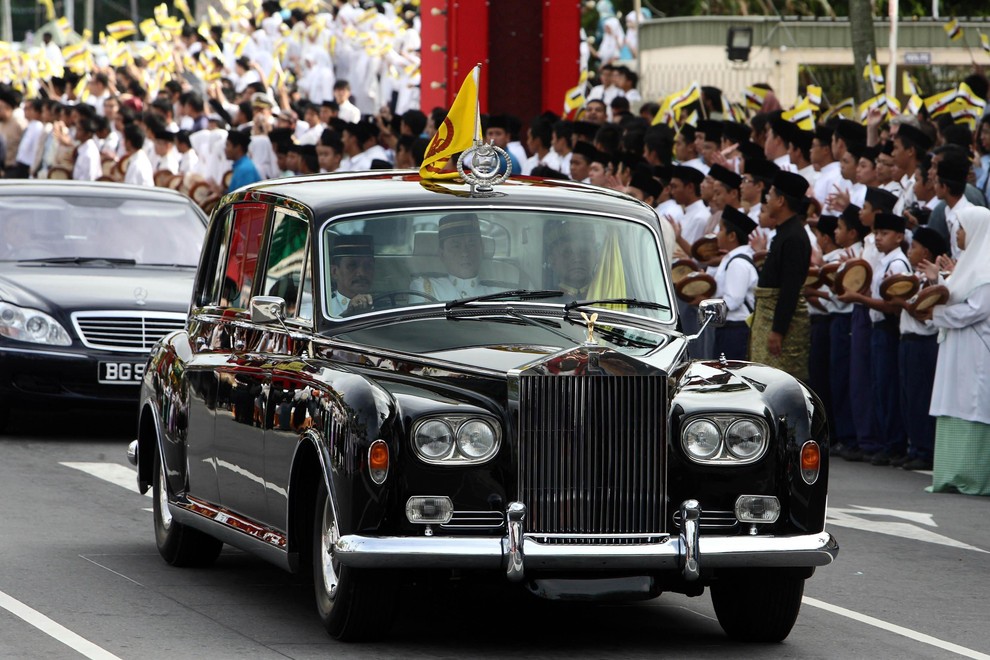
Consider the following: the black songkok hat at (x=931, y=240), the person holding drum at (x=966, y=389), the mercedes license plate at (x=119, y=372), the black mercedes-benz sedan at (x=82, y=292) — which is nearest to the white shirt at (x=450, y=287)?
the person holding drum at (x=966, y=389)

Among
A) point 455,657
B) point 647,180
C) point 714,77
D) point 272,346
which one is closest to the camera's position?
point 455,657

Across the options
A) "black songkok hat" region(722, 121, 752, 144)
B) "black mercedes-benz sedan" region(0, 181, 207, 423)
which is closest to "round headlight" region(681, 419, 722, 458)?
"black mercedes-benz sedan" region(0, 181, 207, 423)

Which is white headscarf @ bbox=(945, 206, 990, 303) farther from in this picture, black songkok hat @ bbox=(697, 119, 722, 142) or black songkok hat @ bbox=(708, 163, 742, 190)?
black songkok hat @ bbox=(697, 119, 722, 142)

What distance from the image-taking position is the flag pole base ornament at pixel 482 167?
345 inches

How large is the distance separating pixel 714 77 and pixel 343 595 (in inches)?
1197

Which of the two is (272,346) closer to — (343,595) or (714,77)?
(343,595)

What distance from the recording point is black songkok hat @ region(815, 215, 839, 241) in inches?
613

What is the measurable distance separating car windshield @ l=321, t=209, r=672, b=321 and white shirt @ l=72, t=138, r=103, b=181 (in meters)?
17.8

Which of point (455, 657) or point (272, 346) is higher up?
point (272, 346)

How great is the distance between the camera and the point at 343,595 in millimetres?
7473

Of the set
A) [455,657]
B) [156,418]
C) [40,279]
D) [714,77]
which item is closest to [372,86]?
[714,77]

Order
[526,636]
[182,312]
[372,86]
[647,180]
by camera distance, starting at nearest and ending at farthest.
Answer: [526,636]
[182,312]
[647,180]
[372,86]

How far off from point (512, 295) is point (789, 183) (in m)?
6.30

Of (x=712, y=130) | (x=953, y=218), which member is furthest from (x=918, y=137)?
(x=712, y=130)
